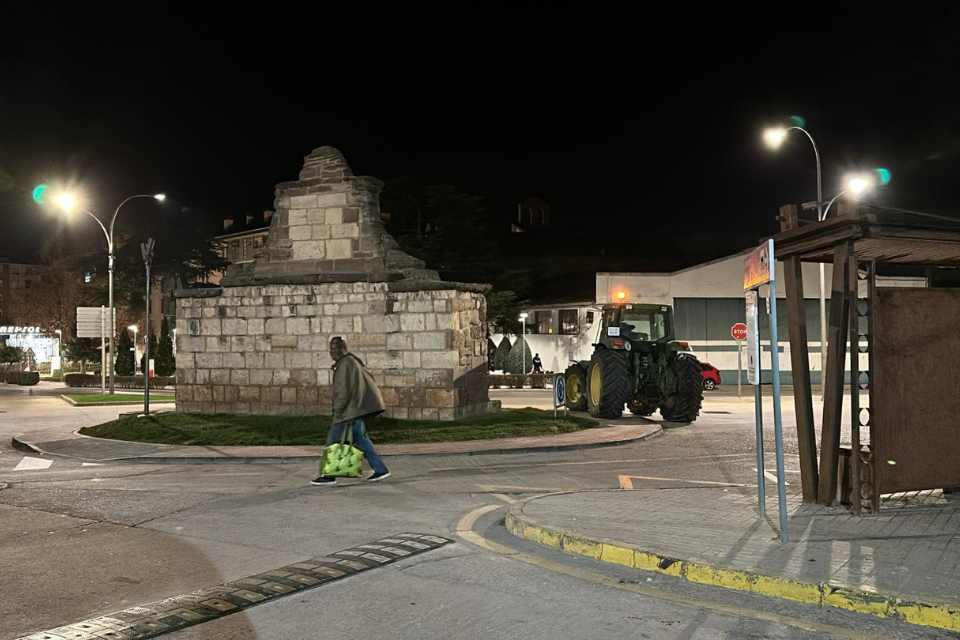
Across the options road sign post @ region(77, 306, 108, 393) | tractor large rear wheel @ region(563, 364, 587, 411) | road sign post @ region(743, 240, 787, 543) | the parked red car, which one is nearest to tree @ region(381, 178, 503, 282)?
the parked red car

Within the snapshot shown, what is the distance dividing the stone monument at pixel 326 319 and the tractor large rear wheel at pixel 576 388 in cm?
328

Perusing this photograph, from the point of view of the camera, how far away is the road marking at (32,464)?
44.9 feet

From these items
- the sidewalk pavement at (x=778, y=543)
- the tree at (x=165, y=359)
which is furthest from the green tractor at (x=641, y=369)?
the tree at (x=165, y=359)

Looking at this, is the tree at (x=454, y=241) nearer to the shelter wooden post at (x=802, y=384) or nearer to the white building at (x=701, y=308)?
the white building at (x=701, y=308)

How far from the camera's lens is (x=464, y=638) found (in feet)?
16.6

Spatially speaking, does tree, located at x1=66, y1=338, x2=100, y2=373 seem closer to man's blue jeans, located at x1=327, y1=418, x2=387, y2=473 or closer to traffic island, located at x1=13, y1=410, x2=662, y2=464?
traffic island, located at x1=13, y1=410, x2=662, y2=464

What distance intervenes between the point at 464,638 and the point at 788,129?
78.3 feet

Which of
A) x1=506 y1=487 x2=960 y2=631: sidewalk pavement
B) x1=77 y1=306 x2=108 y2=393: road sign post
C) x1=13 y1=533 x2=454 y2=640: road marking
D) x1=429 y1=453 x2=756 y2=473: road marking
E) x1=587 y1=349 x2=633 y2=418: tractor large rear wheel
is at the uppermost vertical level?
x1=77 y1=306 x2=108 y2=393: road sign post

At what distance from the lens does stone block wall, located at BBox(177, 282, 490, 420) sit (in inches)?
714

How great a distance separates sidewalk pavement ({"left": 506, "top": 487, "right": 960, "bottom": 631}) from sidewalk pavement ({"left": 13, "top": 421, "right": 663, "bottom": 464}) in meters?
5.57

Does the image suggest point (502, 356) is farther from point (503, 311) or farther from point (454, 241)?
point (454, 241)

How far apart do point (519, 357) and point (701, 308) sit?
9015 millimetres

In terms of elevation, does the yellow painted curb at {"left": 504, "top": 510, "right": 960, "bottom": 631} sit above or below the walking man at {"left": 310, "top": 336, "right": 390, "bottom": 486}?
below

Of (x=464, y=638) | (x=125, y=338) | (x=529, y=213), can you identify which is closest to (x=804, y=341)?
(x=464, y=638)
